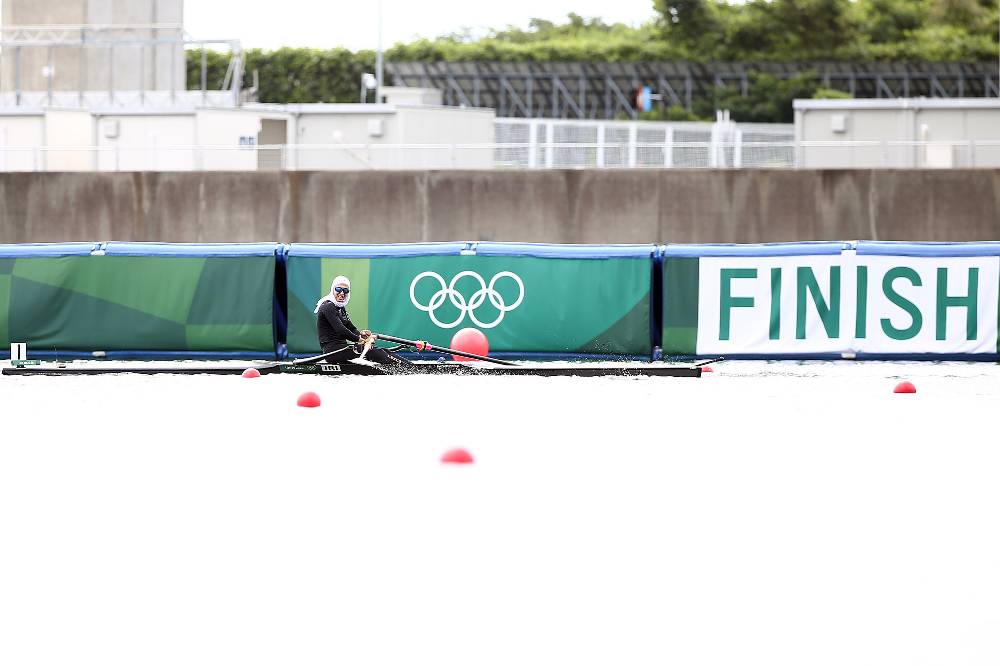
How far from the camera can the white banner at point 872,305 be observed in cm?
2281

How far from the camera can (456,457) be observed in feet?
41.7

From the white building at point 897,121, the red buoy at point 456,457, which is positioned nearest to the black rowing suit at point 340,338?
the red buoy at point 456,457

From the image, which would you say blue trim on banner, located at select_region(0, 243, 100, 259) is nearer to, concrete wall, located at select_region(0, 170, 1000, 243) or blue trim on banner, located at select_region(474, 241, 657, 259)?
blue trim on banner, located at select_region(474, 241, 657, 259)

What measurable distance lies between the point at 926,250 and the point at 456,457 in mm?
12272

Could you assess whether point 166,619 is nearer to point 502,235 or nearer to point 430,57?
point 502,235

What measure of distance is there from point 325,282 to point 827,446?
1133 centimetres

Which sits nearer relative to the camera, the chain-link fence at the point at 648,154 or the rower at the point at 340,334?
the rower at the point at 340,334

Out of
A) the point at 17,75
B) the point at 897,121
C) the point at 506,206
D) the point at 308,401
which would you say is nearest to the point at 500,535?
the point at 308,401

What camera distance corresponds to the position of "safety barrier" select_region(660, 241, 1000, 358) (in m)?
22.8

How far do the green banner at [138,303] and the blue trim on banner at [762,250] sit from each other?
6.14 m

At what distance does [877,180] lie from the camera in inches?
1254

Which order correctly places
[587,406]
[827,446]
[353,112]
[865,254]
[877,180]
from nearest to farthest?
1. [827,446]
2. [587,406]
3. [865,254]
4. [877,180]
5. [353,112]

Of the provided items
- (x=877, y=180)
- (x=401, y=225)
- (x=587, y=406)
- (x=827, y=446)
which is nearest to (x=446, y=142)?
(x=401, y=225)

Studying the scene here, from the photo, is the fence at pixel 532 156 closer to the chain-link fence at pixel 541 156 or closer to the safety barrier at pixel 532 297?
the chain-link fence at pixel 541 156
